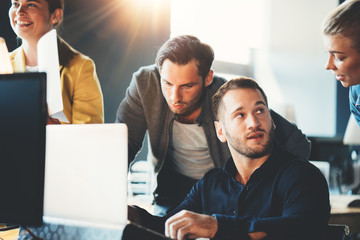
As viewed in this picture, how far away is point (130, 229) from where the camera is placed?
2.14 ft

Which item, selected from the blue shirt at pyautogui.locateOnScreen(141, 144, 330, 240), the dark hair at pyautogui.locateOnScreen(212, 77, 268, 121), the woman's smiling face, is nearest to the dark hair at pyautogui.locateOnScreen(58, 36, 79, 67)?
the woman's smiling face

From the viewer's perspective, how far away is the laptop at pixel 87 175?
2.21ft

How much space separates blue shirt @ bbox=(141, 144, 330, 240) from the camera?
869 millimetres

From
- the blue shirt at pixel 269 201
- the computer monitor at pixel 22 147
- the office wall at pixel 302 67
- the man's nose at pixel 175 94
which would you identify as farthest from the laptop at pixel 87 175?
the office wall at pixel 302 67

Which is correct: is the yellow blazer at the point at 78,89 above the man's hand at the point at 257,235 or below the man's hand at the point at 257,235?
above

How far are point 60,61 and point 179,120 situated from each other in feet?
2.00

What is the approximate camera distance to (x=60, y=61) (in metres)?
1.68

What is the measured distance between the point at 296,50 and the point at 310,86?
428 mm

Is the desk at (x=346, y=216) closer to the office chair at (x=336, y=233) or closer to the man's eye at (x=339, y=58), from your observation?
the man's eye at (x=339, y=58)

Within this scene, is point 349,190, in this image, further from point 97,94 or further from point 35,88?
point 35,88

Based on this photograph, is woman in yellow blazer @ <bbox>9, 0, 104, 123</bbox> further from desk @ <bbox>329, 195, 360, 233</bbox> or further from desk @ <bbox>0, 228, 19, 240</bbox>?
desk @ <bbox>329, 195, 360, 233</bbox>

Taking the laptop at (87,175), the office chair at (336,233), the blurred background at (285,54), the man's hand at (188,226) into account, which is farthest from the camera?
the blurred background at (285,54)

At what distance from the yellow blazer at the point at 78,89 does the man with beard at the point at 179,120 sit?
0.14 meters

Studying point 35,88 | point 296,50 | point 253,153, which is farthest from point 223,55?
point 35,88
